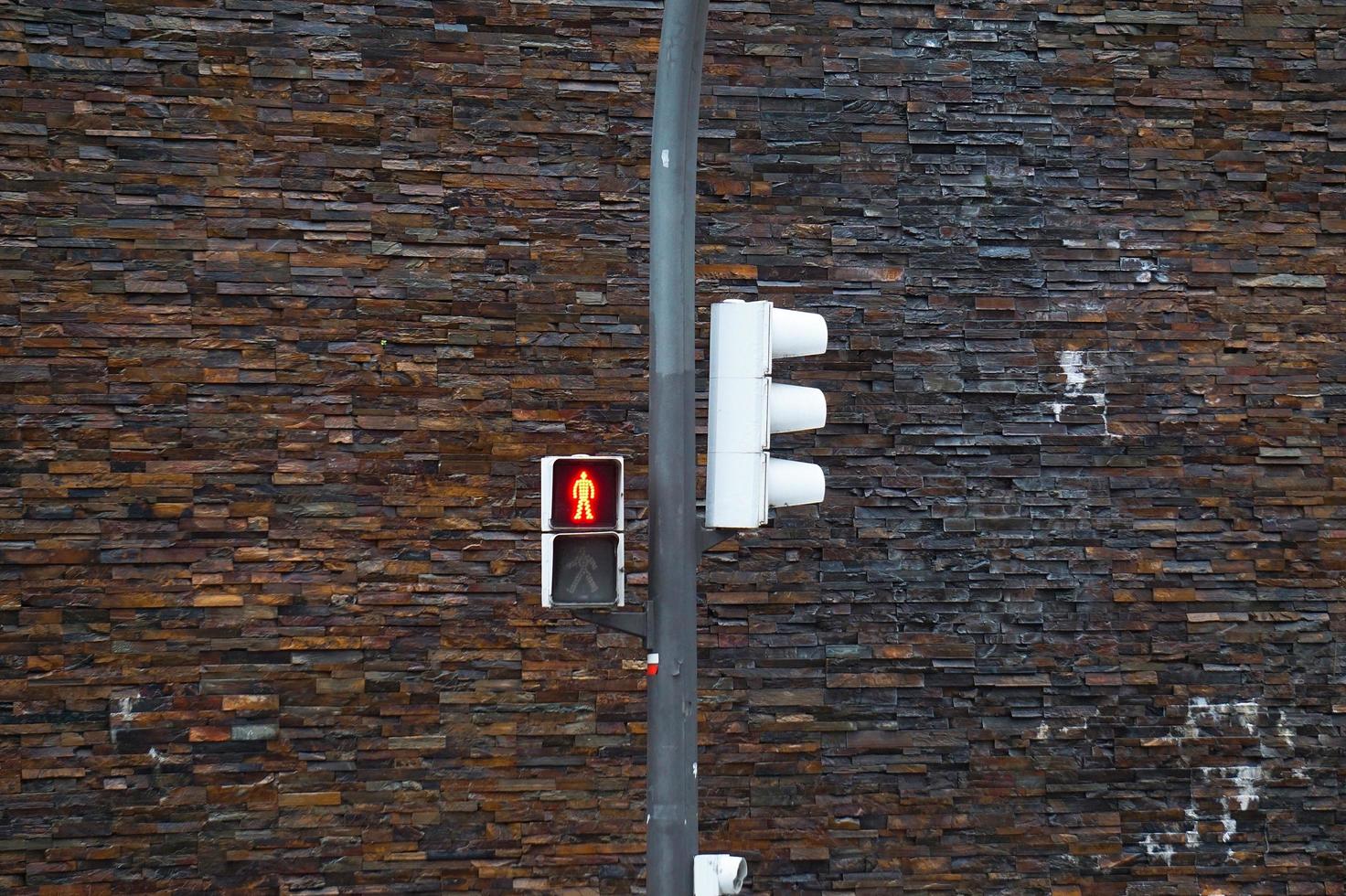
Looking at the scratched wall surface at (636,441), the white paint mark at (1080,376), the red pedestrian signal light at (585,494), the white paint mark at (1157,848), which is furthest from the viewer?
the white paint mark at (1080,376)

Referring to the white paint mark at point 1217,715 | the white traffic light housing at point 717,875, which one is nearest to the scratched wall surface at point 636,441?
the white paint mark at point 1217,715

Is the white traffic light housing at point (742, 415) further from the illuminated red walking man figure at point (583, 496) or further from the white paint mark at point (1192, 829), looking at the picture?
the white paint mark at point (1192, 829)

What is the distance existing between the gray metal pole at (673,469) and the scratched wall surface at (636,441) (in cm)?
274

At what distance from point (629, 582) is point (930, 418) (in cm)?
210

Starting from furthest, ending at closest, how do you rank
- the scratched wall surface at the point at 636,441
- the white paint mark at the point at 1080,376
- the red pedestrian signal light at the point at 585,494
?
the white paint mark at the point at 1080,376 < the scratched wall surface at the point at 636,441 < the red pedestrian signal light at the point at 585,494

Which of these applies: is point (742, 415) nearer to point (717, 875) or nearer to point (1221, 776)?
point (717, 875)

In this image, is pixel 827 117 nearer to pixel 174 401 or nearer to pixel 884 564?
pixel 884 564

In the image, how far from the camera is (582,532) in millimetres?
4441

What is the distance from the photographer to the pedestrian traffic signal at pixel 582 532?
14.5ft

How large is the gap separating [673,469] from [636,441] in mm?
2800

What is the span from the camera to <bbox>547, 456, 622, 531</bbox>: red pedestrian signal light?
4.43 meters

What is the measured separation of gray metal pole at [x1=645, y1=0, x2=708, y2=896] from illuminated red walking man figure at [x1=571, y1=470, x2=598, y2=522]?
269mm

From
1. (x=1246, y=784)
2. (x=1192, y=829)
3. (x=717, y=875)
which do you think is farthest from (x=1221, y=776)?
(x=717, y=875)

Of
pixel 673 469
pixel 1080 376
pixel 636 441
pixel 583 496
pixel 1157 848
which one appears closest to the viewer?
pixel 583 496
